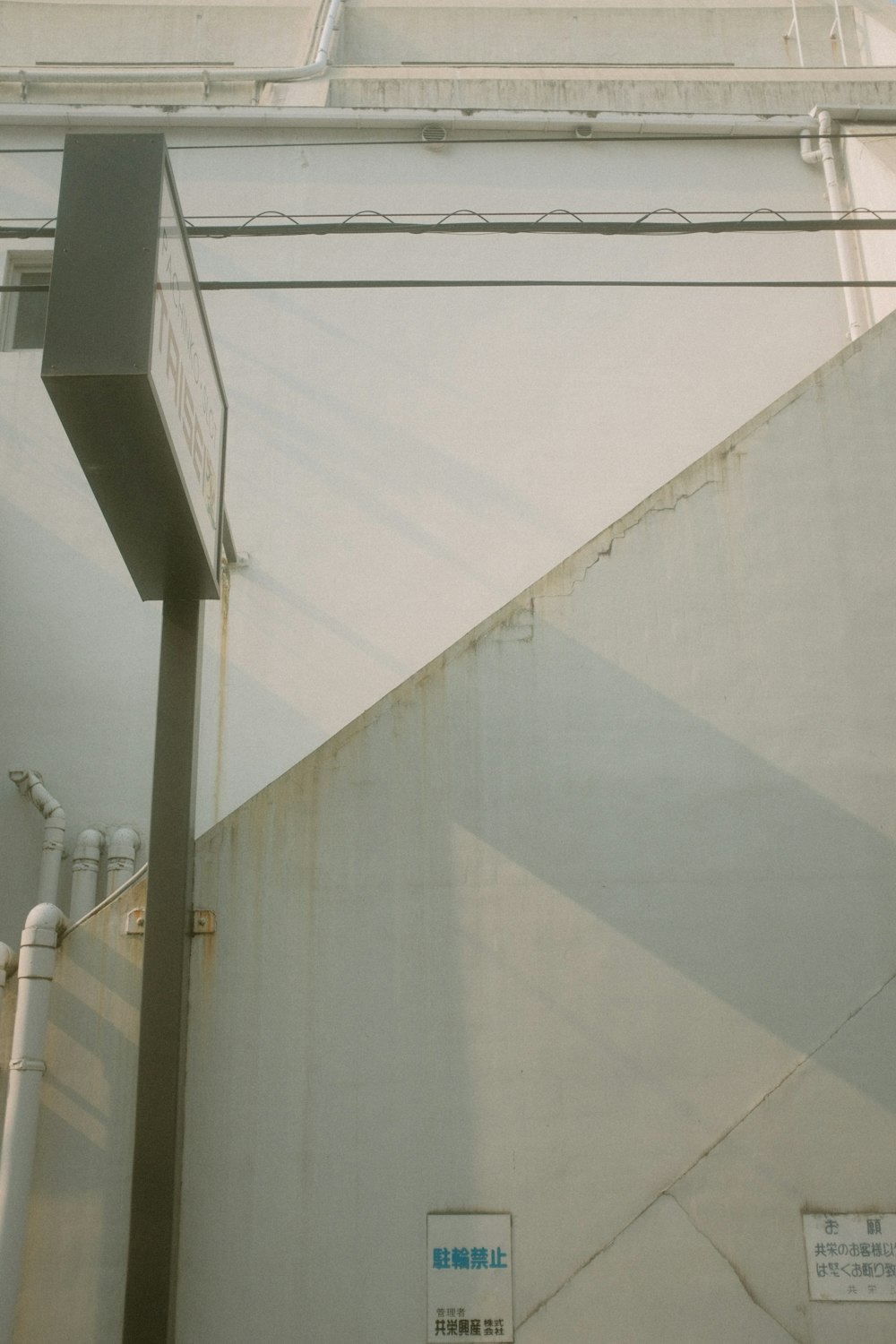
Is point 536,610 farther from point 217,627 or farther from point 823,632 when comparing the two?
point 217,627

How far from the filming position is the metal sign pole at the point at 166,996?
4.57m

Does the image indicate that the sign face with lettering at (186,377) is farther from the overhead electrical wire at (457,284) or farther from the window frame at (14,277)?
the window frame at (14,277)

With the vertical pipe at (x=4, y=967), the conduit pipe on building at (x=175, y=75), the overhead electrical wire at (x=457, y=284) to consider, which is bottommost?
the vertical pipe at (x=4, y=967)

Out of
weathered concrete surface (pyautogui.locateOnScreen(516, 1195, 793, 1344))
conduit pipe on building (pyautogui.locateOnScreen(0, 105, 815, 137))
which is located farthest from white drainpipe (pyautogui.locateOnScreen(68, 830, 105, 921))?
conduit pipe on building (pyautogui.locateOnScreen(0, 105, 815, 137))

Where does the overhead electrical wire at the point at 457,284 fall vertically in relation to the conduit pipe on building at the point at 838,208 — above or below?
below

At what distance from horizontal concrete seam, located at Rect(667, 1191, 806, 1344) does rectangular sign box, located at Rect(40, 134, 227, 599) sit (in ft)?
11.5

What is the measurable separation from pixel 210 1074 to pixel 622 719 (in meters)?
2.48

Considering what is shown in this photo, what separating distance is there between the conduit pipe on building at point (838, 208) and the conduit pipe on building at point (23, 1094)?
26.2ft

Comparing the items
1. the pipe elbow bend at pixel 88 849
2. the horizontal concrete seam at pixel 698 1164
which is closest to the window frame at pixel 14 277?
the pipe elbow bend at pixel 88 849

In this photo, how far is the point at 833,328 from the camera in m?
10.0

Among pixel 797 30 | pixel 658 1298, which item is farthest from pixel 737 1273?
pixel 797 30

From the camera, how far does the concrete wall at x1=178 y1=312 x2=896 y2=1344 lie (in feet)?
15.9

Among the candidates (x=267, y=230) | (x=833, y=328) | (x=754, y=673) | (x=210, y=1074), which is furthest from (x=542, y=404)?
(x=210, y=1074)

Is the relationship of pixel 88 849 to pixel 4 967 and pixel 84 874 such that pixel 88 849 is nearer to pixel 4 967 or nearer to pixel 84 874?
pixel 84 874
